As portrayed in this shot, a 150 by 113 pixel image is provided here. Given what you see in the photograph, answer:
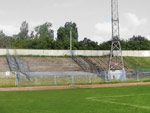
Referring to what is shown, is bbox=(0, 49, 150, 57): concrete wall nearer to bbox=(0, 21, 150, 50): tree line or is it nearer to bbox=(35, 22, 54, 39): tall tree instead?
bbox=(0, 21, 150, 50): tree line

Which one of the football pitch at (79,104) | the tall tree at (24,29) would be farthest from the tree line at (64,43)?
the football pitch at (79,104)

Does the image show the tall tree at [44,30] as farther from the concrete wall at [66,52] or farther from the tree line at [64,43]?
the concrete wall at [66,52]

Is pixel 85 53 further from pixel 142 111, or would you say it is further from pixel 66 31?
pixel 142 111

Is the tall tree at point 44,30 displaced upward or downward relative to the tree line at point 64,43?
upward

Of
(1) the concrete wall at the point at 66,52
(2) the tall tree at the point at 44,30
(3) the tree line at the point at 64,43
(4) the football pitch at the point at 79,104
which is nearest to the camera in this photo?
(4) the football pitch at the point at 79,104

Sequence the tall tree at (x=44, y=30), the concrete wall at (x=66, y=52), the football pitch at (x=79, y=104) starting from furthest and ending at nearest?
1. the tall tree at (x=44, y=30)
2. the concrete wall at (x=66, y=52)
3. the football pitch at (x=79, y=104)

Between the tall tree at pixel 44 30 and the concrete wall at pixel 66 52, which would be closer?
the concrete wall at pixel 66 52

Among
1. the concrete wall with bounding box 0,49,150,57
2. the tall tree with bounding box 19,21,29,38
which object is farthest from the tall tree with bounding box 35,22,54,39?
the concrete wall with bounding box 0,49,150,57

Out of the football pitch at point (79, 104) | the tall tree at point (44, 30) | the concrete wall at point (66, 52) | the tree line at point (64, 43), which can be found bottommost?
the football pitch at point (79, 104)

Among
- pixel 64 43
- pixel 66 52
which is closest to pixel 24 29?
pixel 64 43

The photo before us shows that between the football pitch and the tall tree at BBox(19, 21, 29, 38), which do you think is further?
the tall tree at BBox(19, 21, 29, 38)

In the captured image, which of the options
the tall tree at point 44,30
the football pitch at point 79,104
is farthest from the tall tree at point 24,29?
the football pitch at point 79,104

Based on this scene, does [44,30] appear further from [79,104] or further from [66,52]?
[79,104]

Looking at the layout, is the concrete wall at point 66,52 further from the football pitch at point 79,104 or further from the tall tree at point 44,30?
the tall tree at point 44,30
